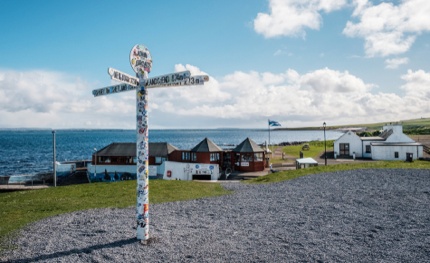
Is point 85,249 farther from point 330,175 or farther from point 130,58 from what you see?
point 330,175

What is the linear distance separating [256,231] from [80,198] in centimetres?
1157

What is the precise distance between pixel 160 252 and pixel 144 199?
185cm

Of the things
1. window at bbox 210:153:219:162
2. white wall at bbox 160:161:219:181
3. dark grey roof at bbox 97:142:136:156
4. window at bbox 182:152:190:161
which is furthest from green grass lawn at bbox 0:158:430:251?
dark grey roof at bbox 97:142:136:156

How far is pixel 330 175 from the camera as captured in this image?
22328 mm

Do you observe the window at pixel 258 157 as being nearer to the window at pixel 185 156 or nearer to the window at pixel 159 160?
the window at pixel 185 156

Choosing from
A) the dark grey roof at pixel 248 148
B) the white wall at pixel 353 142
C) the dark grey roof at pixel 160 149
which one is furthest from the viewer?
the white wall at pixel 353 142

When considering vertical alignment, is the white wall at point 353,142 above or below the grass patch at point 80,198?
above

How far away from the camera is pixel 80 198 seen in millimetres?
17688

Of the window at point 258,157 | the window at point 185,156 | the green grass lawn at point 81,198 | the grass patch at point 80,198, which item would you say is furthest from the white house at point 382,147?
the grass patch at point 80,198

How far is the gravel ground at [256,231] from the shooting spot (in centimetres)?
879

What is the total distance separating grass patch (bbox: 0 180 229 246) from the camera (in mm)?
13820

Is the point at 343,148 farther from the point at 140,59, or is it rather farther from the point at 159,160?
the point at 140,59

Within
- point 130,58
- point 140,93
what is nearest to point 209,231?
point 140,93

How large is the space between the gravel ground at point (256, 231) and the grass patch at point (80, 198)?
1190mm
